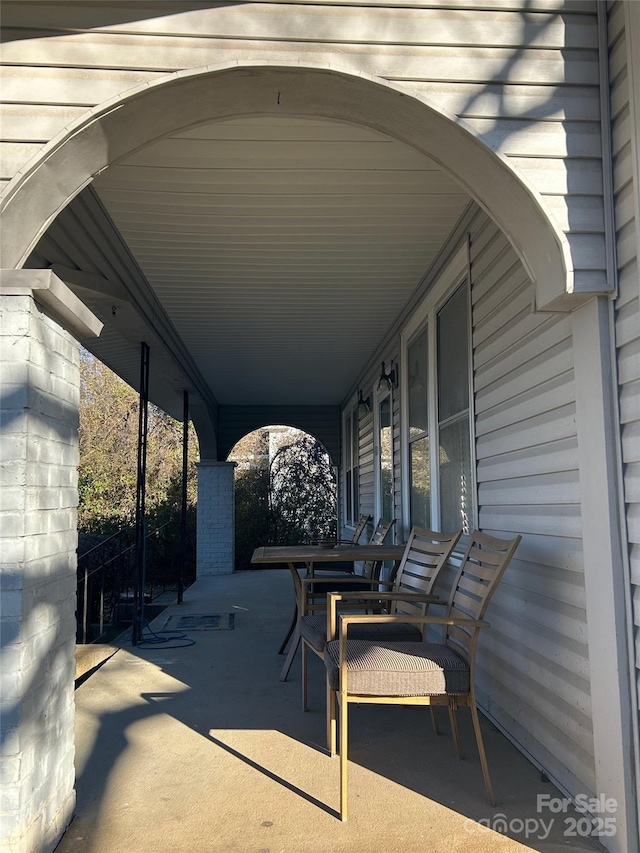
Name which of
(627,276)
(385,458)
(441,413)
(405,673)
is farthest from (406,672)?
(385,458)

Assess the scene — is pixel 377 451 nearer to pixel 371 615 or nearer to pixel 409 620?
pixel 371 615

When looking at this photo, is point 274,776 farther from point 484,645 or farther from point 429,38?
point 429,38

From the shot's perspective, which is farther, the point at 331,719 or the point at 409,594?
the point at 409,594

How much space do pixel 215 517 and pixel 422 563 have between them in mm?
7192

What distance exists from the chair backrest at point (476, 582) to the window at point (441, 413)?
657 mm

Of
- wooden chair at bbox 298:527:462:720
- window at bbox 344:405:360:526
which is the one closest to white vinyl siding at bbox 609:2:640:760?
Result: wooden chair at bbox 298:527:462:720

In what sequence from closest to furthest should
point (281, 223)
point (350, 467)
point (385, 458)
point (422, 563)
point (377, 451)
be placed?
point (422, 563) → point (281, 223) → point (385, 458) → point (377, 451) → point (350, 467)

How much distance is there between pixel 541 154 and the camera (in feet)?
6.59

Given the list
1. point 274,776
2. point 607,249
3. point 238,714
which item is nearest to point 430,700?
point 274,776

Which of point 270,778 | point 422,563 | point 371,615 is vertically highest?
point 422,563

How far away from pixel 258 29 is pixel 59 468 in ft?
4.86

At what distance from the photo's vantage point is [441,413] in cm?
414

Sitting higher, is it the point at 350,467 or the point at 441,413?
the point at 441,413

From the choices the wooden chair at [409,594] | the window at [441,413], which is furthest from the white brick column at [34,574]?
the window at [441,413]
